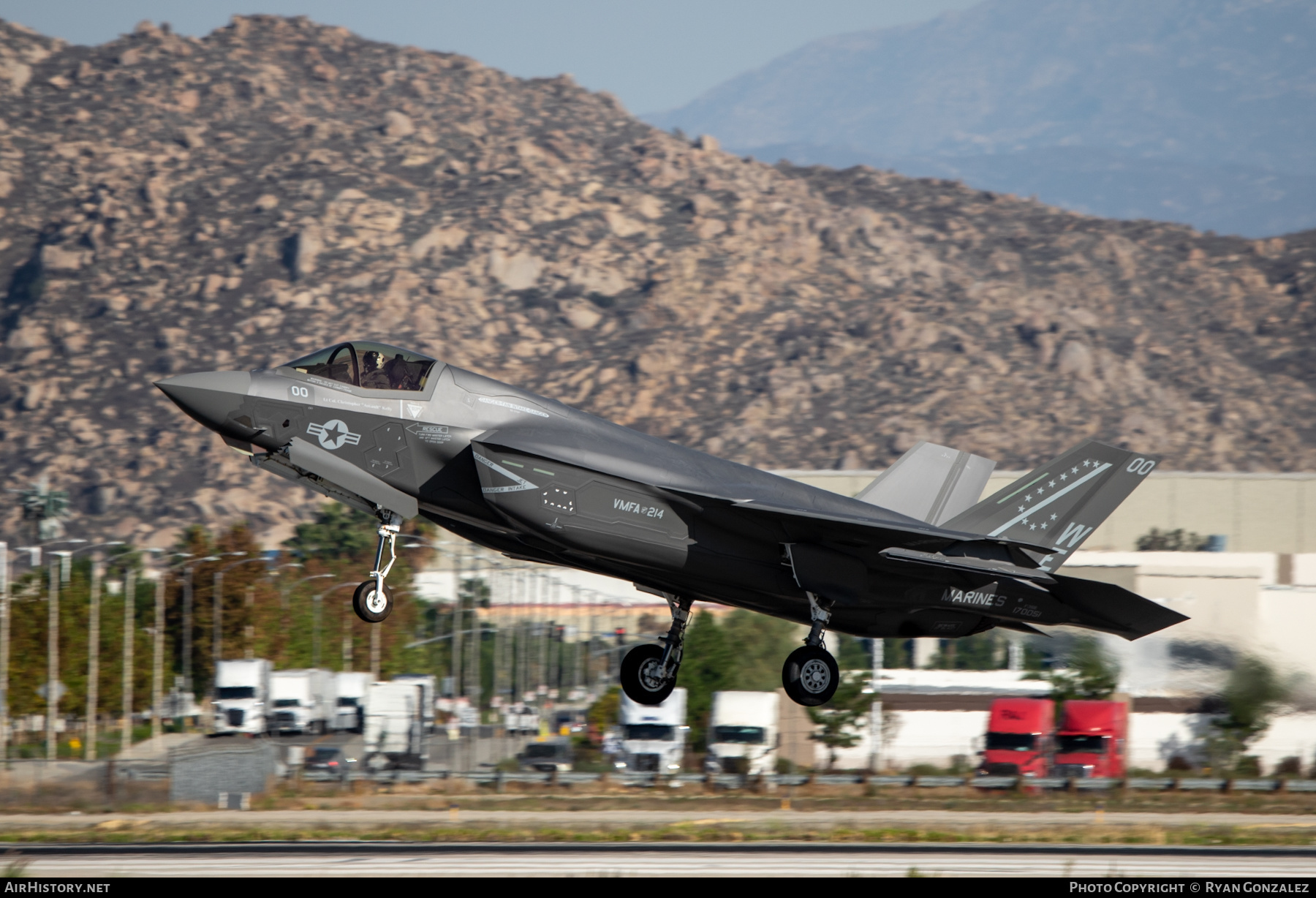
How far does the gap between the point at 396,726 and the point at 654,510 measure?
105ft

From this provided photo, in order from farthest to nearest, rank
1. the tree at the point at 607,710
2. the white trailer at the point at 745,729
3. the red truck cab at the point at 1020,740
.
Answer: the tree at the point at 607,710, the white trailer at the point at 745,729, the red truck cab at the point at 1020,740

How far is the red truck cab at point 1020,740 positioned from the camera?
44.9m

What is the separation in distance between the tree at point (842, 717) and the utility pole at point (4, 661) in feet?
95.8

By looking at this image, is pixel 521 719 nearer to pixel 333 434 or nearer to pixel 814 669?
pixel 814 669

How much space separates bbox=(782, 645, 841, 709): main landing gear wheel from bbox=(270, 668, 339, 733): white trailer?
1468 inches

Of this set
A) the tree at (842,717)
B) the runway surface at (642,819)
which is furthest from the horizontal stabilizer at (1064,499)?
the tree at (842,717)

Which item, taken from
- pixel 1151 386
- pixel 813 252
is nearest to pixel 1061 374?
pixel 1151 386

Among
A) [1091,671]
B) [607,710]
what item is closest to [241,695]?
[607,710]

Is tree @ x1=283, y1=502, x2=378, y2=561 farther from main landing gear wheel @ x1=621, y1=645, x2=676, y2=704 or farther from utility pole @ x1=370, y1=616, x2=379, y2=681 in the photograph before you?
main landing gear wheel @ x1=621, y1=645, x2=676, y2=704

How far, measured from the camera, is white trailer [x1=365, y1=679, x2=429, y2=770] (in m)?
46.1

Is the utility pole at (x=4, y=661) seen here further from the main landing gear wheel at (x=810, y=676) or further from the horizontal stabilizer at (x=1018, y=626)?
the horizontal stabilizer at (x=1018, y=626)

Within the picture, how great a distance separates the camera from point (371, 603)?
18750 mm

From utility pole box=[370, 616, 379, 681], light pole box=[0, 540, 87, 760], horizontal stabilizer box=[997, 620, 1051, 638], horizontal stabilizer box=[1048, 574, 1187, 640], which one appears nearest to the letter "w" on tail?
horizontal stabilizer box=[1048, 574, 1187, 640]

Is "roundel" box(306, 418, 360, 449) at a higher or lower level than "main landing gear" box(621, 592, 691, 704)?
higher
